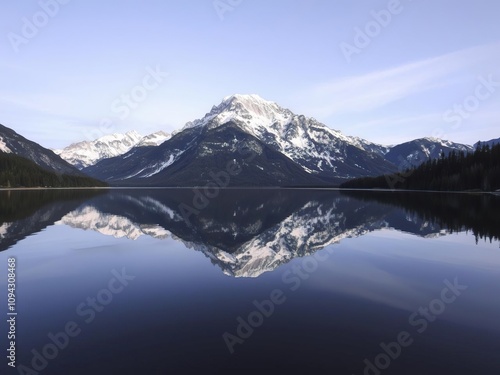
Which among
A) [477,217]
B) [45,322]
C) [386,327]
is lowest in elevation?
[45,322]

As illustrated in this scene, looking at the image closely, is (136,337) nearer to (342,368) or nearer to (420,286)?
Result: (342,368)

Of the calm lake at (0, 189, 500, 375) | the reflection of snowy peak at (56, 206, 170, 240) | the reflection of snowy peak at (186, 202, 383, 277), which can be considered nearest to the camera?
the calm lake at (0, 189, 500, 375)

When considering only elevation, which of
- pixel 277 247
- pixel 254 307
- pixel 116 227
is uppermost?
pixel 277 247

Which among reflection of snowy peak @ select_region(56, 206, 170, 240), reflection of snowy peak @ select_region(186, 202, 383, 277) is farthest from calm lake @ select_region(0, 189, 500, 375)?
reflection of snowy peak @ select_region(56, 206, 170, 240)

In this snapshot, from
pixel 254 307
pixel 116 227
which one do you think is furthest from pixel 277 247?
pixel 116 227

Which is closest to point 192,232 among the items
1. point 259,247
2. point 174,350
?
point 259,247

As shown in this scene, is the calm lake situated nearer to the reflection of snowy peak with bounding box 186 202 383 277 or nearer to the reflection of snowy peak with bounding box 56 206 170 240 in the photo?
the reflection of snowy peak with bounding box 186 202 383 277

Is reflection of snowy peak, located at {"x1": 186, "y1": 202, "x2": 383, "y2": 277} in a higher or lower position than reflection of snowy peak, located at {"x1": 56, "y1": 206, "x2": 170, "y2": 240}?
higher

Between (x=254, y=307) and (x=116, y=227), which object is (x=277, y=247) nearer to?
(x=254, y=307)
